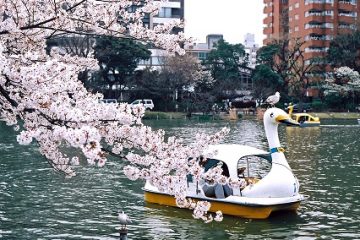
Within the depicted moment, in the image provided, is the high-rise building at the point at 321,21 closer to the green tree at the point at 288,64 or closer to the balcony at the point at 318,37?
the balcony at the point at 318,37

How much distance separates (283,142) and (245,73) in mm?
42672

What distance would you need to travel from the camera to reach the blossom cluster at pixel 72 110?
20.4 ft

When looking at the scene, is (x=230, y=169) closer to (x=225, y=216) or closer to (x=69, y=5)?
(x=225, y=216)

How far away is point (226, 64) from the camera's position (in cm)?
7494

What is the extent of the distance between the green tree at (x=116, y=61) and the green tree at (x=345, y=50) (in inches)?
955

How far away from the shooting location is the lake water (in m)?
12.9

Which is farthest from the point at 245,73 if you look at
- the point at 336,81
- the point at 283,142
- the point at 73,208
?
the point at 73,208

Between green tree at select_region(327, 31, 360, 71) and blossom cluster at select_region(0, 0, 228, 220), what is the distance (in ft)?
221

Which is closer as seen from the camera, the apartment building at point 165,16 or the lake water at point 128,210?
the lake water at point 128,210

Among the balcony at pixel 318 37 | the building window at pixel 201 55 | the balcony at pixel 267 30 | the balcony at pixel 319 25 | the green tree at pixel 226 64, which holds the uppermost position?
the balcony at pixel 267 30

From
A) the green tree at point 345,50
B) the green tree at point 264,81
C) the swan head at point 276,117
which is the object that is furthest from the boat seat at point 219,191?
the green tree at point 345,50

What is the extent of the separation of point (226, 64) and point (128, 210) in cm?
6075

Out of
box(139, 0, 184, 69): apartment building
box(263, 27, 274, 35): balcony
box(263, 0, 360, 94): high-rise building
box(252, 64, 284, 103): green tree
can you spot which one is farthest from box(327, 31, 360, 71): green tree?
box(263, 27, 274, 35): balcony

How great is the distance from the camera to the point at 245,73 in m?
79.2
